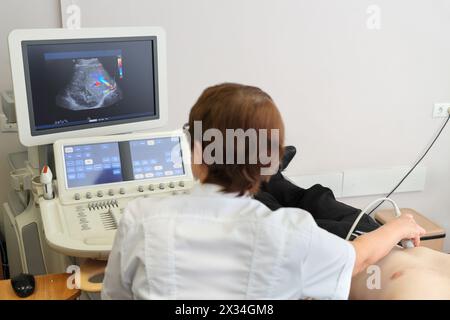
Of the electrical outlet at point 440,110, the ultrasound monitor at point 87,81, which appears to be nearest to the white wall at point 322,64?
the electrical outlet at point 440,110

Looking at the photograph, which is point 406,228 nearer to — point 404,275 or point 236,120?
point 404,275

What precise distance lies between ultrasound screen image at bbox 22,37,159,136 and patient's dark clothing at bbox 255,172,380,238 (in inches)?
21.3

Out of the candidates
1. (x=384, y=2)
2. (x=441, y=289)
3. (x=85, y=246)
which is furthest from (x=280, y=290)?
(x=384, y=2)

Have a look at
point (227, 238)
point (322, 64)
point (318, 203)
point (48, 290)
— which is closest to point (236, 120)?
point (227, 238)

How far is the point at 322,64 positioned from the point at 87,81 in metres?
1.31

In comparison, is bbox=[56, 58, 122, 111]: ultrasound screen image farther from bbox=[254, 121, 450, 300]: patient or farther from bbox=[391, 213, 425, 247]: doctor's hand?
bbox=[391, 213, 425, 247]: doctor's hand

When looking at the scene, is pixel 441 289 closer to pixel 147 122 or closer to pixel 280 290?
pixel 280 290

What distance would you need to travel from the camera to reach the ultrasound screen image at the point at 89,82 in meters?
1.68

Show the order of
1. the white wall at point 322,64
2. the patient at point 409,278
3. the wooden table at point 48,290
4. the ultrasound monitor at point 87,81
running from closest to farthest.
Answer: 1. the patient at point 409,278
2. the wooden table at point 48,290
3. the ultrasound monitor at point 87,81
4. the white wall at point 322,64

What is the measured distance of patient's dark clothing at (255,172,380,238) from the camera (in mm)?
1779

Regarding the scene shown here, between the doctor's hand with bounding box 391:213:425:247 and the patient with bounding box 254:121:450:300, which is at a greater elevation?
the doctor's hand with bounding box 391:213:425:247

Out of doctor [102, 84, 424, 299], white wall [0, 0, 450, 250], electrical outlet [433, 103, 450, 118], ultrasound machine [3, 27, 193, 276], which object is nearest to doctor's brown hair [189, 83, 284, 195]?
doctor [102, 84, 424, 299]

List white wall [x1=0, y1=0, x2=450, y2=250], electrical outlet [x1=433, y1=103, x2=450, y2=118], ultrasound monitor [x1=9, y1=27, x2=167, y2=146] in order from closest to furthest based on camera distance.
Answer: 1. ultrasound monitor [x1=9, y1=27, x2=167, y2=146]
2. white wall [x1=0, y1=0, x2=450, y2=250]
3. electrical outlet [x1=433, y1=103, x2=450, y2=118]

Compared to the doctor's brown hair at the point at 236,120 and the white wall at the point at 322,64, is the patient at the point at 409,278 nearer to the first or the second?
the doctor's brown hair at the point at 236,120
